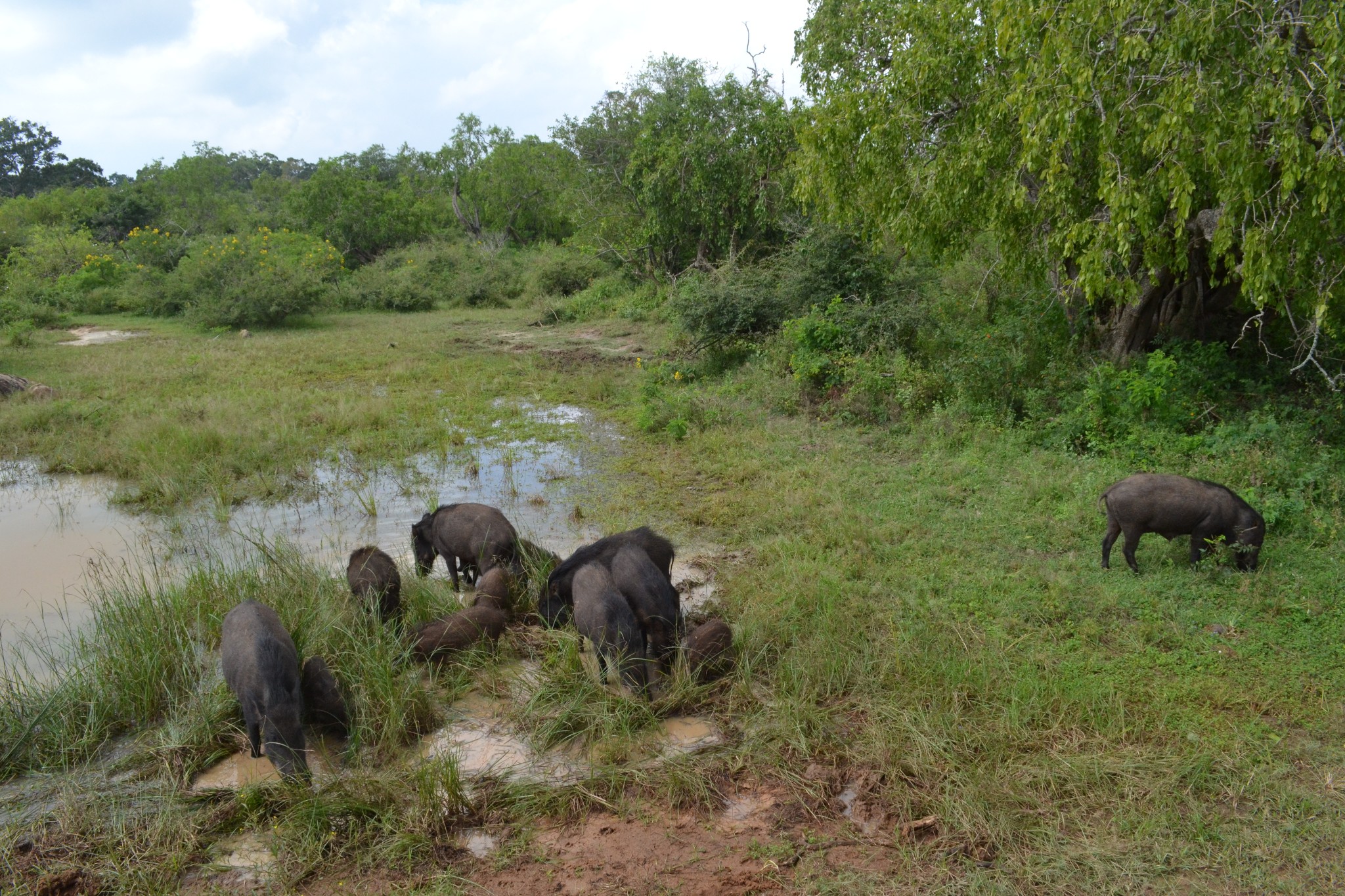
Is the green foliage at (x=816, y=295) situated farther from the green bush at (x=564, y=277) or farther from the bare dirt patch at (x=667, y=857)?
the green bush at (x=564, y=277)

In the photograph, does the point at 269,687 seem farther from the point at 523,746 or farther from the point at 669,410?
the point at 669,410

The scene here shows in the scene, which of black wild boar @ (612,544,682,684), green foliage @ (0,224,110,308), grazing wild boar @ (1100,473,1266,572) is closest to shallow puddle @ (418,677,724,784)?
black wild boar @ (612,544,682,684)

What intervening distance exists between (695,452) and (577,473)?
1396mm

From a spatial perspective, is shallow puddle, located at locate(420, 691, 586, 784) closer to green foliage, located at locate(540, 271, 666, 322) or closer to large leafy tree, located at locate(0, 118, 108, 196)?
green foliage, located at locate(540, 271, 666, 322)

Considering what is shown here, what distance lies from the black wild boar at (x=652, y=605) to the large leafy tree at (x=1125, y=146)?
4341 millimetres

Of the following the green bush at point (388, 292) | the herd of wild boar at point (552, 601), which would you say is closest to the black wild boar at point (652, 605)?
the herd of wild boar at point (552, 601)

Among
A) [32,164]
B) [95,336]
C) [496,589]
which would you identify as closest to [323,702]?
[496,589]

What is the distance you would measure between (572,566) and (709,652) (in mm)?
1144

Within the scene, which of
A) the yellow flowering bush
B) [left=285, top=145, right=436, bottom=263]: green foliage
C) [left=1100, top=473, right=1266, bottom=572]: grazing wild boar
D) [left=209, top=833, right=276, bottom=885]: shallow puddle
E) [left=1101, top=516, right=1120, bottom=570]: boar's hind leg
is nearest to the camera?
[left=209, top=833, right=276, bottom=885]: shallow puddle

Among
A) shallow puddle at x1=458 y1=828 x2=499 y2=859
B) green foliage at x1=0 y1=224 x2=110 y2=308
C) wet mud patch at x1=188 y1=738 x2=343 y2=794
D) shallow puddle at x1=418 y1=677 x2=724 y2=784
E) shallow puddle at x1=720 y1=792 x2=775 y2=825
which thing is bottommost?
shallow puddle at x1=720 y1=792 x2=775 y2=825

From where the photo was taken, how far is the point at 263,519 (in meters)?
8.15

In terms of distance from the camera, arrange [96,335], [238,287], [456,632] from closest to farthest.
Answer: [456,632] < [96,335] < [238,287]

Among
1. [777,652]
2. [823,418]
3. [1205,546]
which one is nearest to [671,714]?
[777,652]

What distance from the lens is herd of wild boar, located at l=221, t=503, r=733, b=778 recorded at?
4.50m
